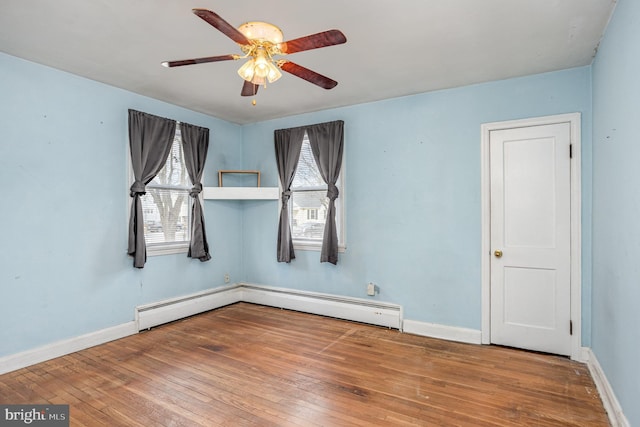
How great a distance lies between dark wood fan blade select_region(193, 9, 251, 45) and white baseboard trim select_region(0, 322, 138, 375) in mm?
3195

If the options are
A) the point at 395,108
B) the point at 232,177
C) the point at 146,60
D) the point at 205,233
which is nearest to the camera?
the point at 146,60

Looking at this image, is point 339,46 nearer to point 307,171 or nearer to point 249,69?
point 249,69

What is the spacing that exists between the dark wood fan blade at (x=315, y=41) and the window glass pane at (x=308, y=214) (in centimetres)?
257

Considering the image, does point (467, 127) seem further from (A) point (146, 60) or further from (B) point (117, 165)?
(B) point (117, 165)

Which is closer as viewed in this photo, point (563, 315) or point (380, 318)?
point (563, 315)

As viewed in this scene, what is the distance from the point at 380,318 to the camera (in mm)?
4051

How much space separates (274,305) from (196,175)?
2092mm

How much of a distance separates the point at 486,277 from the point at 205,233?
3439 mm

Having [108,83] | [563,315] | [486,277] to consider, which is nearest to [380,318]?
[486,277]

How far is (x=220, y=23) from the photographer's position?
1804mm

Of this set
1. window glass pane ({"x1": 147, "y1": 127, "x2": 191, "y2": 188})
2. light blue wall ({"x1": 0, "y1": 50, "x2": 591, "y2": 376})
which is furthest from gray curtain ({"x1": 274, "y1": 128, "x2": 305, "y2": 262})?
window glass pane ({"x1": 147, "y1": 127, "x2": 191, "y2": 188})

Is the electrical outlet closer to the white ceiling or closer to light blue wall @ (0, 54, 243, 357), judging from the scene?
the white ceiling

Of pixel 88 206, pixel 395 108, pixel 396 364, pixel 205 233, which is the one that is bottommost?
pixel 396 364

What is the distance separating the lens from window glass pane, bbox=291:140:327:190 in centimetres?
464
